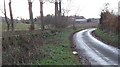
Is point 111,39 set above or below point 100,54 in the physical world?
below

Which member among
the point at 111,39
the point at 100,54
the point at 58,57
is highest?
the point at 58,57

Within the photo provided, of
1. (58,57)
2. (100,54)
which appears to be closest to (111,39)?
(100,54)

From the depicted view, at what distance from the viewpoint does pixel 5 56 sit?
14.1 metres

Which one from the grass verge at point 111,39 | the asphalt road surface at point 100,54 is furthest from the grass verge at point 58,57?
the grass verge at point 111,39

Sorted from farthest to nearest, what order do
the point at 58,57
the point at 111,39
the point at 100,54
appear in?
the point at 111,39 < the point at 100,54 < the point at 58,57

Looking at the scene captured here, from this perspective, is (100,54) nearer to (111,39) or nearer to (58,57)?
(58,57)

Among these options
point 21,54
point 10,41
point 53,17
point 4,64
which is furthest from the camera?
point 53,17

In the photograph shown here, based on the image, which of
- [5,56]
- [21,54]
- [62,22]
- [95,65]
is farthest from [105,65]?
[62,22]

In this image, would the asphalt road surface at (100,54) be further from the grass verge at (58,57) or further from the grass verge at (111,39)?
the grass verge at (111,39)

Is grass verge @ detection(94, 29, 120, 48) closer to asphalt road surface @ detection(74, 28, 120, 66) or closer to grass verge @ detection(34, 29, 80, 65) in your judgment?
asphalt road surface @ detection(74, 28, 120, 66)

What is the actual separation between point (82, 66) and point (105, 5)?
54.6 m

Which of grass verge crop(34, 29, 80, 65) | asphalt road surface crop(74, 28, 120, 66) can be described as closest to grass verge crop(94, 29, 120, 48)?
asphalt road surface crop(74, 28, 120, 66)

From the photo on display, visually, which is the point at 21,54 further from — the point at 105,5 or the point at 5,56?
the point at 105,5

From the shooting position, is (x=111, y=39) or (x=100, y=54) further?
(x=111, y=39)
